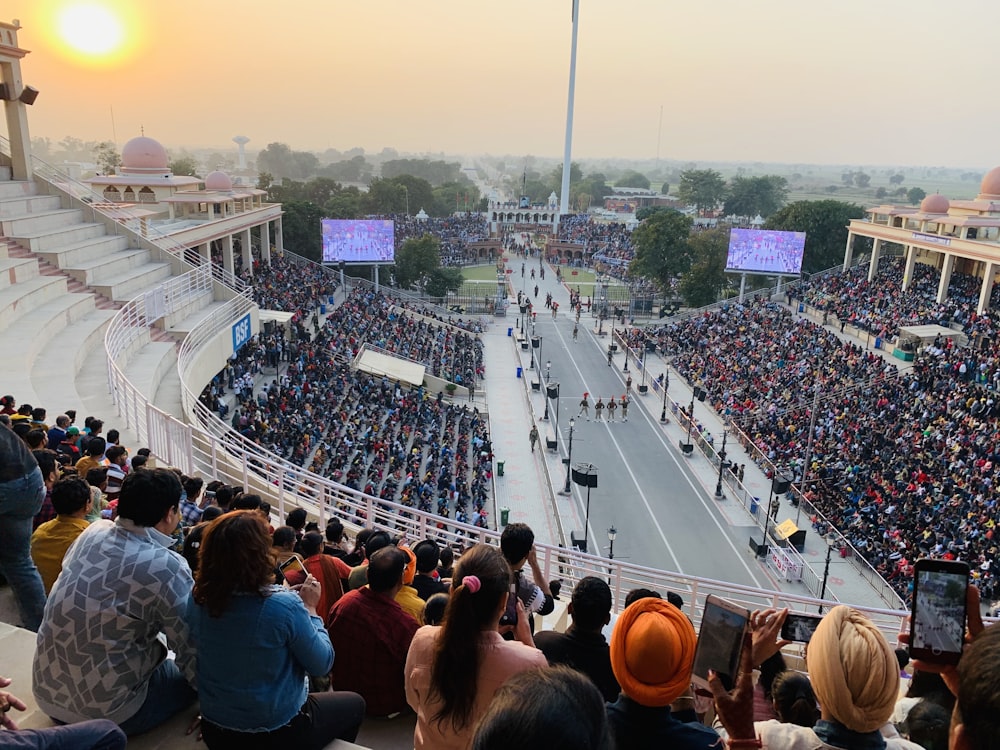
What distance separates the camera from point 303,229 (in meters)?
50.4

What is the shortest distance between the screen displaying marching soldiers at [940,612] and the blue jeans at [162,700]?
3.06m

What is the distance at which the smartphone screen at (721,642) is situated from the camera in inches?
→ 94.0

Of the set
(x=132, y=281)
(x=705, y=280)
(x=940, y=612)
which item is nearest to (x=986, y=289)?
(x=705, y=280)

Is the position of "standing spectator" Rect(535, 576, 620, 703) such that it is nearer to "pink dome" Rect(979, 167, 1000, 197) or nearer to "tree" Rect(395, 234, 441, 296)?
"pink dome" Rect(979, 167, 1000, 197)

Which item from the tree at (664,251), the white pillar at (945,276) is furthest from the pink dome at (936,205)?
the tree at (664,251)

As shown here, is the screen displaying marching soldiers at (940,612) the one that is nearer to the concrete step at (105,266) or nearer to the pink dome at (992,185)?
the concrete step at (105,266)

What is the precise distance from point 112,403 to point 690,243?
155 feet

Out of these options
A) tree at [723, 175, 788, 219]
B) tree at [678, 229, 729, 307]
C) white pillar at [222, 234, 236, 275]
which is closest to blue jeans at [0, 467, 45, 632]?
white pillar at [222, 234, 236, 275]

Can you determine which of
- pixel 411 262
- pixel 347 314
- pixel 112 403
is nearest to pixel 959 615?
pixel 112 403

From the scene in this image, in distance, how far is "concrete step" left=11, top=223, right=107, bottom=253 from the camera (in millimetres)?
17156

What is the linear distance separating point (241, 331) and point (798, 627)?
18624 mm

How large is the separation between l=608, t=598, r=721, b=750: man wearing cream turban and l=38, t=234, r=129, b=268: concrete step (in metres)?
18.8

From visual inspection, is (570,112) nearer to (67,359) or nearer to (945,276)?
(945,276)

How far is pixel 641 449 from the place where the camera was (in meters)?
27.7
